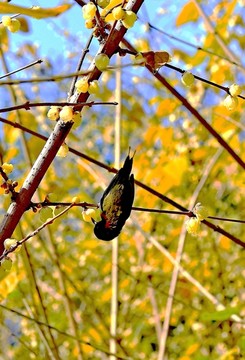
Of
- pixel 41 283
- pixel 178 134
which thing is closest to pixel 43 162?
pixel 41 283

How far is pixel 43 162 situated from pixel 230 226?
1.55 metres

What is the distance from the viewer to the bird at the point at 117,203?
0.39 meters

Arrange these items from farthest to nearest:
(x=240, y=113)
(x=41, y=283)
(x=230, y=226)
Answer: (x=230, y=226) → (x=41, y=283) → (x=240, y=113)

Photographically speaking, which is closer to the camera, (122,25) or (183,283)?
(122,25)

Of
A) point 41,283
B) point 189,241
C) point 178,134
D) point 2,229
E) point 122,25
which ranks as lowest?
point 2,229

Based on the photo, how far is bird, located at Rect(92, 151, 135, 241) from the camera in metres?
0.39

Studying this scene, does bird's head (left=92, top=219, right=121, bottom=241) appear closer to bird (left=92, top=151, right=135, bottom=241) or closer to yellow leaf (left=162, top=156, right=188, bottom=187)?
bird (left=92, top=151, right=135, bottom=241)

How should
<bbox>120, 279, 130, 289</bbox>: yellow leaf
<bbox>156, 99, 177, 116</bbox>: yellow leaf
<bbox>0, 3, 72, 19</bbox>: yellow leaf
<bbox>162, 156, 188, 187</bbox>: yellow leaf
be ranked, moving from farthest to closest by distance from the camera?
<bbox>120, 279, 130, 289</bbox>: yellow leaf, <bbox>156, 99, 177, 116</bbox>: yellow leaf, <bbox>162, 156, 188, 187</bbox>: yellow leaf, <bbox>0, 3, 72, 19</bbox>: yellow leaf

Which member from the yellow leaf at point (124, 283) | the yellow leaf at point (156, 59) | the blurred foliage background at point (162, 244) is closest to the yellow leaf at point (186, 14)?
the blurred foliage background at point (162, 244)

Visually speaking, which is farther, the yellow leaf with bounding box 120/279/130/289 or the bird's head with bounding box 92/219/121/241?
the yellow leaf with bounding box 120/279/130/289

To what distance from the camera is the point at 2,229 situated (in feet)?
1.28

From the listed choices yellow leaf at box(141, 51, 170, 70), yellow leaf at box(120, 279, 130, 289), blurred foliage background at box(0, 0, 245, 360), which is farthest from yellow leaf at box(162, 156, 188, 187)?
yellow leaf at box(141, 51, 170, 70)

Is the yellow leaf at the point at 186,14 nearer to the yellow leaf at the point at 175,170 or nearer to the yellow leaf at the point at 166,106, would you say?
the yellow leaf at the point at 175,170

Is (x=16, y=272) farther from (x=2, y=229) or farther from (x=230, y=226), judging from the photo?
(x=230, y=226)
